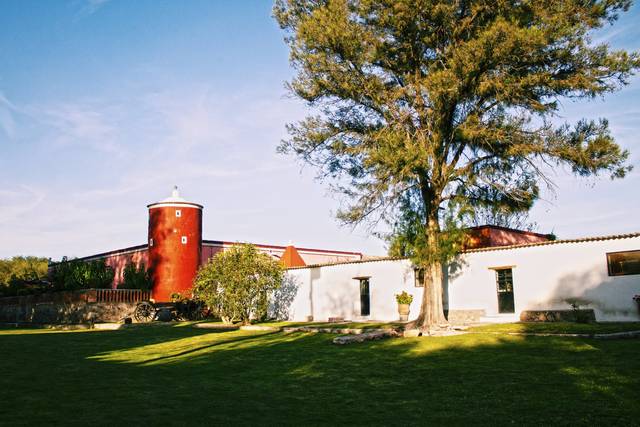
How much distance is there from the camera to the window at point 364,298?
79.0 ft

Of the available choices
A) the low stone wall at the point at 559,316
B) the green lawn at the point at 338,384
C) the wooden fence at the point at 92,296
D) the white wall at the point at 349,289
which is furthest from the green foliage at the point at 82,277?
the low stone wall at the point at 559,316

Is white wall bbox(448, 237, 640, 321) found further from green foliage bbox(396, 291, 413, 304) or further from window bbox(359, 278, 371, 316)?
window bbox(359, 278, 371, 316)

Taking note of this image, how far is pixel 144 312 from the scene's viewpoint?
91.2 feet

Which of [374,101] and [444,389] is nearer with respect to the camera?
[444,389]

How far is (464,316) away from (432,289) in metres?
3.52

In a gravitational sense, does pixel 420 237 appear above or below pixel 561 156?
below

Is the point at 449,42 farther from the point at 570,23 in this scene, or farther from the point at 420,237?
the point at 420,237

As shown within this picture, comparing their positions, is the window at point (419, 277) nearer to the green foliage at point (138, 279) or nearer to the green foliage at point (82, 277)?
the green foliage at point (138, 279)

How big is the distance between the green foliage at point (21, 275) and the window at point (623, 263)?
2987 cm

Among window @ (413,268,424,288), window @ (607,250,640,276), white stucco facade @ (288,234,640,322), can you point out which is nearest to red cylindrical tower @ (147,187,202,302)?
white stucco facade @ (288,234,640,322)

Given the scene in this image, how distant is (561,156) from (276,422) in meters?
13.9

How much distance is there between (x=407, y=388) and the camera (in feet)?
26.7

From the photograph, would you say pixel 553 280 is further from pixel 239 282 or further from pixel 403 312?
pixel 239 282

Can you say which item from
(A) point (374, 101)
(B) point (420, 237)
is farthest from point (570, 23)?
(B) point (420, 237)
